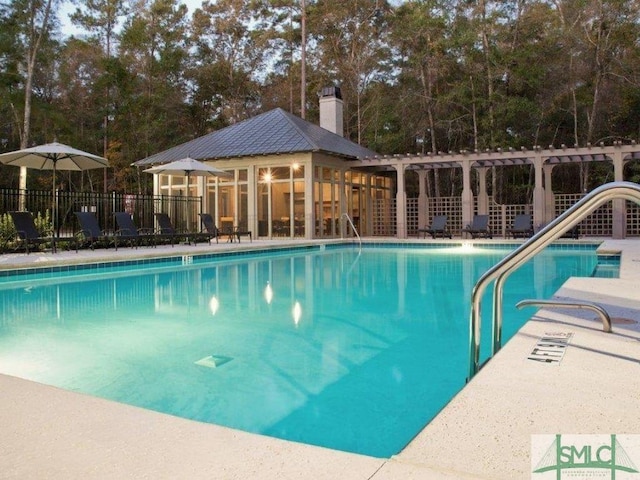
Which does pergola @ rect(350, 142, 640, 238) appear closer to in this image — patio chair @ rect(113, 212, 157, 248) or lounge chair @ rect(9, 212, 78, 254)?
patio chair @ rect(113, 212, 157, 248)

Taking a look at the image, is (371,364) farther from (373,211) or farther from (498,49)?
(498,49)

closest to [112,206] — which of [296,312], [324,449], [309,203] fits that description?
[309,203]

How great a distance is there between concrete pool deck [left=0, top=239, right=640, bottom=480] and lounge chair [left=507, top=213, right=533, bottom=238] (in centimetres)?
1334

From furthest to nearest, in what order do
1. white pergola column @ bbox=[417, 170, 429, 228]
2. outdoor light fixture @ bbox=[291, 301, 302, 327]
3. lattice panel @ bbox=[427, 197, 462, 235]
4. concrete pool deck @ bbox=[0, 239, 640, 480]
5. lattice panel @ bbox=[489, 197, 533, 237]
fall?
white pergola column @ bbox=[417, 170, 429, 228]
lattice panel @ bbox=[427, 197, 462, 235]
lattice panel @ bbox=[489, 197, 533, 237]
outdoor light fixture @ bbox=[291, 301, 302, 327]
concrete pool deck @ bbox=[0, 239, 640, 480]

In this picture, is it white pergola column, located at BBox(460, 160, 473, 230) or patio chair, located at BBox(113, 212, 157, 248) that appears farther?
white pergola column, located at BBox(460, 160, 473, 230)

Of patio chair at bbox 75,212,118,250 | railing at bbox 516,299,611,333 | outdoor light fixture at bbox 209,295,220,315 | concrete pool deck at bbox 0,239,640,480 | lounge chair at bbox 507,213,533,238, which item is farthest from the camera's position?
lounge chair at bbox 507,213,533,238

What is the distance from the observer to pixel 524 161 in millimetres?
16859

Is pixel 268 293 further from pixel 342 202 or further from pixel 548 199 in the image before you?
pixel 548 199

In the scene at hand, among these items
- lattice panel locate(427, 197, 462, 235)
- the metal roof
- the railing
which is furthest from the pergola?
the railing

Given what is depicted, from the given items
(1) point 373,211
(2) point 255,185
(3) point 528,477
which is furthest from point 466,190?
(3) point 528,477

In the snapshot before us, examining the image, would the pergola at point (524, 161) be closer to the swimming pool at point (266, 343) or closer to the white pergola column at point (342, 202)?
the white pergola column at point (342, 202)

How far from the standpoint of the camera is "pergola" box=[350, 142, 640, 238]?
14547 millimetres

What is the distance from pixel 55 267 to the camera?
8.55m

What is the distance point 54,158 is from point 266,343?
9.01m
